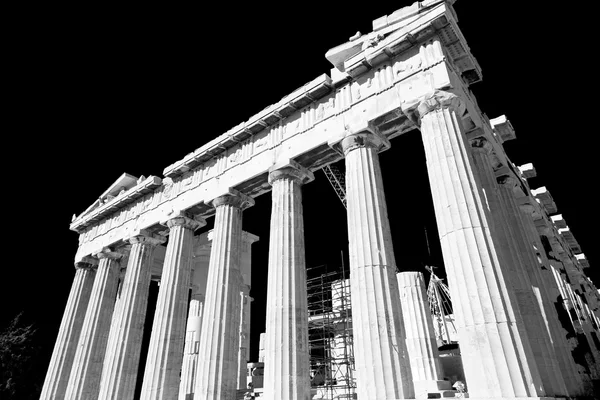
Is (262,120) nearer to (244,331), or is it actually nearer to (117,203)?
(117,203)

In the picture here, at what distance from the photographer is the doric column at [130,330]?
25797 millimetres

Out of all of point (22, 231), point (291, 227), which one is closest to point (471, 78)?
point (291, 227)

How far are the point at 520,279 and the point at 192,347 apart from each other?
1155 inches

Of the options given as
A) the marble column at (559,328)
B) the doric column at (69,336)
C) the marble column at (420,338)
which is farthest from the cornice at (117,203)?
the marble column at (559,328)

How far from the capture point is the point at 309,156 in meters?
22.7

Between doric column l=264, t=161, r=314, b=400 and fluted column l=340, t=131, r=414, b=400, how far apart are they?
3404mm

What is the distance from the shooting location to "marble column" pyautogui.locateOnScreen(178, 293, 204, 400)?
3406 centimetres

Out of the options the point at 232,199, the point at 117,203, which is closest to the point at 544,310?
the point at 232,199

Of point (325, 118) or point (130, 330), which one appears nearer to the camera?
point (325, 118)

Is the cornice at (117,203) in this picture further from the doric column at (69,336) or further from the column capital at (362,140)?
the column capital at (362,140)

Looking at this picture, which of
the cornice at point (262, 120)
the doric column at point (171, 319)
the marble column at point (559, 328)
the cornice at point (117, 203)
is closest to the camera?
the marble column at point (559, 328)

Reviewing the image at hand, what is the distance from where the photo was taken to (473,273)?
1379 cm

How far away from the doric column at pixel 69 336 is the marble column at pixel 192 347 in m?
9.41

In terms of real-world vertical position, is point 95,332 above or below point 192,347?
above
